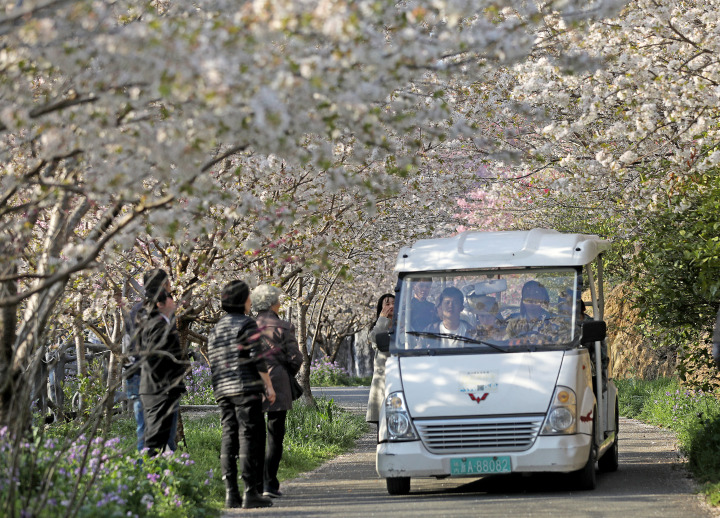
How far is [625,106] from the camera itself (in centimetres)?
1288

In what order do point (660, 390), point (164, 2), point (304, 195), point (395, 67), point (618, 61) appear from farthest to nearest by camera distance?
1. point (660, 390)
2. point (304, 195)
3. point (618, 61)
4. point (164, 2)
5. point (395, 67)

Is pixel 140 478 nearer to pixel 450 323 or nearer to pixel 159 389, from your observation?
pixel 159 389

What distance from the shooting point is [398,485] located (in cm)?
1022

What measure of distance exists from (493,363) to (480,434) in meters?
0.63

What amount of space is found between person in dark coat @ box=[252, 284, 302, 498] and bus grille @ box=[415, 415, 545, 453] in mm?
1300

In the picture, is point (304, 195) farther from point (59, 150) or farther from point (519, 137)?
point (59, 150)

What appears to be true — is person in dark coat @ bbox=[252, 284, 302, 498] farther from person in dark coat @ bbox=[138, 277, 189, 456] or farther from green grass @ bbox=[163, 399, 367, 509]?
person in dark coat @ bbox=[138, 277, 189, 456]

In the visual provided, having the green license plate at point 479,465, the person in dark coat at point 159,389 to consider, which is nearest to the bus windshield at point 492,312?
the green license plate at point 479,465

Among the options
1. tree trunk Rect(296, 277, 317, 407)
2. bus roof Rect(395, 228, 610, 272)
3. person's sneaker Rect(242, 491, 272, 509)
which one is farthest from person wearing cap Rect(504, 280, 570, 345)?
tree trunk Rect(296, 277, 317, 407)

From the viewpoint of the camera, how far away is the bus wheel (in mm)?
10180

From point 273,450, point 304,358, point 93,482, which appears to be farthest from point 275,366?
point 304,358

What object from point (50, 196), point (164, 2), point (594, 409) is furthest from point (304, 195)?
point (50, 196)

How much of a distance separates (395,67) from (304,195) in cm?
963

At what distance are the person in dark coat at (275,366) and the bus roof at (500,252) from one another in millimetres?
1255
